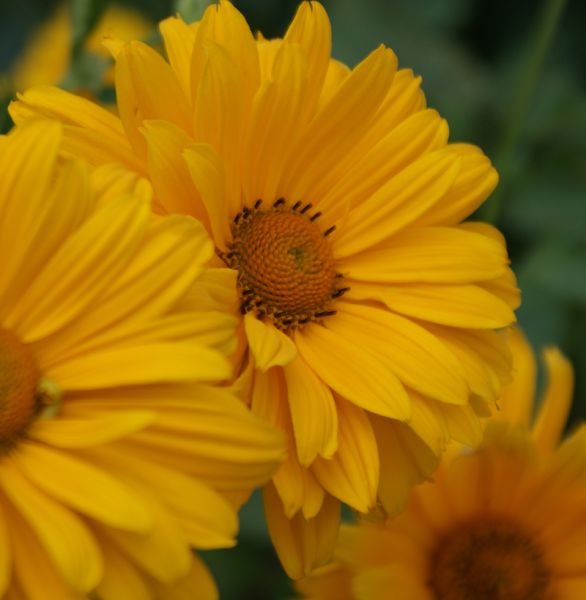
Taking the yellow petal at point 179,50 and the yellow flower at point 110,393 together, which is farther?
the yellow petal at point 179,50

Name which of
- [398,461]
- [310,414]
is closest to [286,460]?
[310,414]

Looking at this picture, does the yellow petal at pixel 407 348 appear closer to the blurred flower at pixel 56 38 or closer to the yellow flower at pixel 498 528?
the yellow flower at pixel 498 528

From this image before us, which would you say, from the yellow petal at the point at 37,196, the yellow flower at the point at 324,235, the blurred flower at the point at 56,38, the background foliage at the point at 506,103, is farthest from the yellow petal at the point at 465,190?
the blurred flower at the point at 56,38

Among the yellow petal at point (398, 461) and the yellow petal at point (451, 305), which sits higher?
the yellow petal at point (451, 305)

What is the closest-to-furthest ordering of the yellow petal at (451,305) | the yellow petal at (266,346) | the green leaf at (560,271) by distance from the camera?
1. the yellow petal at (266,346)
2. the yellow petal at (451,305)
3. the green leaf at (560,271)

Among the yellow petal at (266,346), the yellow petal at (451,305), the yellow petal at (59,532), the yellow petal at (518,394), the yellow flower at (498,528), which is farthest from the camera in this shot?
the yellow petal at (518,394)

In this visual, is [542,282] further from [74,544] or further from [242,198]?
[74,544]

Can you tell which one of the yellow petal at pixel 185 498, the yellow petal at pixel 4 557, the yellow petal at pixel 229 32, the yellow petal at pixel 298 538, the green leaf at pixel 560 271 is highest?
the yellow petal at pixel 229 32
